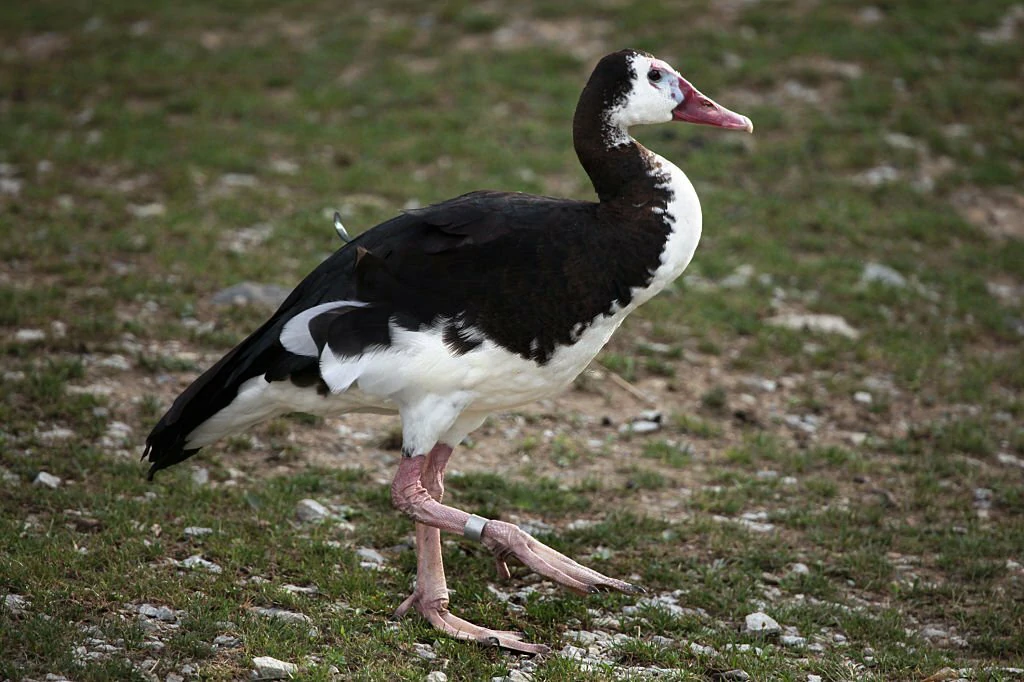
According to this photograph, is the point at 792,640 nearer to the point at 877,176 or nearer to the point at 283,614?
the point at 283,614

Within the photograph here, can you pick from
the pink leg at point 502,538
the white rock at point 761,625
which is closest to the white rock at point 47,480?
the pink leg at point 502,538

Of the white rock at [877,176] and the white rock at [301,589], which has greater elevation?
the white rock at [877,176]

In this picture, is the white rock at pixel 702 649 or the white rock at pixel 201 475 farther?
the white rock at pixel 201 475

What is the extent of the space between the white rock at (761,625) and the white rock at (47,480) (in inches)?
136

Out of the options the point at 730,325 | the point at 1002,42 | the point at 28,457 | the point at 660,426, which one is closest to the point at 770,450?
the point at 660,426

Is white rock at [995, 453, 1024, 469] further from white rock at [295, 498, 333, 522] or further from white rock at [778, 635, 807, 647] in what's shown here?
white rock at [295, 498, 333, 522]

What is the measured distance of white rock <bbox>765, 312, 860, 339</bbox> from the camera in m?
8.62

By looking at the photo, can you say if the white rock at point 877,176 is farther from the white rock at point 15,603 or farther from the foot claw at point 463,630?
the white rock at point 15,603

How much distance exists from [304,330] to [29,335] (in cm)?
299

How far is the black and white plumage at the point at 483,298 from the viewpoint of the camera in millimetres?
5113

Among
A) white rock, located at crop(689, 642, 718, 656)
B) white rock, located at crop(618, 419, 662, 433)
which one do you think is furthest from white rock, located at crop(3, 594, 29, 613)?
white rock, located at crop(618, 419, 662, 433)

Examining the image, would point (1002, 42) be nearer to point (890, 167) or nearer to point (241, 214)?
point (890, 167)

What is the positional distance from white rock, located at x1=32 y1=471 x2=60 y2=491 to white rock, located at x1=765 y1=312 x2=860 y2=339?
5.07m

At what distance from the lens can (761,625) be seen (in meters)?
5.30
